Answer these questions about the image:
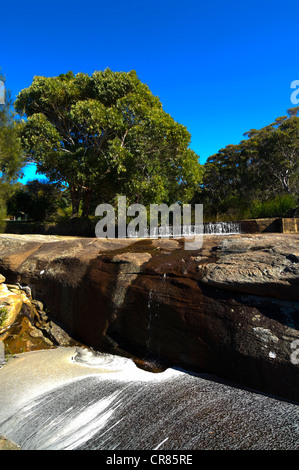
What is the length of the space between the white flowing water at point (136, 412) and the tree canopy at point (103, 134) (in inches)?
352

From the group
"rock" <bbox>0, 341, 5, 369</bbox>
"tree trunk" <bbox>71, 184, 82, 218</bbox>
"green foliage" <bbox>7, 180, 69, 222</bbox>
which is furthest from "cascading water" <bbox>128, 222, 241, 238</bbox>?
"green foliage" <bbox>7, 180, 69, 222</bbox>

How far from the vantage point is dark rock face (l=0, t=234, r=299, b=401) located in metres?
2.80

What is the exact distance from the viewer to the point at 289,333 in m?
2.70

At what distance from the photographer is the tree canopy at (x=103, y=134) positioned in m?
11.2

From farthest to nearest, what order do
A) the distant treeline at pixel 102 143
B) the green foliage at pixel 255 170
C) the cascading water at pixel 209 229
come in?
the green foliage at pixel 255 170
the distant treeline at pixel 102 143
the cascading water at pixel 209 229

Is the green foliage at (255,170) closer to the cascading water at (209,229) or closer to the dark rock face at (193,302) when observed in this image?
the cascading water at (209,229)

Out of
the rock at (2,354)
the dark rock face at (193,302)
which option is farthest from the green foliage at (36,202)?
the rock at (2,354)

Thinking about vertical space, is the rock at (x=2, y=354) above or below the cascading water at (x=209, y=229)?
below

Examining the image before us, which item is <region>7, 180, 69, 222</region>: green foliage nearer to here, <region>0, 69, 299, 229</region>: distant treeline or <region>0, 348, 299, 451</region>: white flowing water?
<region>0, 69, 299, 229</region>: distant treeline

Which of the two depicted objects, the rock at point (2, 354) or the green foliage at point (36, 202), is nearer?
the rock at point (2, 354)

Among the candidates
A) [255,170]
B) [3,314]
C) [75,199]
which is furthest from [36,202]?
[255,170]

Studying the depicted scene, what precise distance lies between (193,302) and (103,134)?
10.3 meters

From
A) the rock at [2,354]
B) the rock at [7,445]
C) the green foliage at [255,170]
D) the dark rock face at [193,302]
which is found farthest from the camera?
the green foliage at [255,170]

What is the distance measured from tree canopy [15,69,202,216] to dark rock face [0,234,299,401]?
23.4 ft
